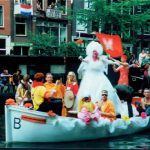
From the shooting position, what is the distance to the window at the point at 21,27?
128 ft

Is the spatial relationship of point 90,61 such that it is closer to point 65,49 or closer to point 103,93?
point 103,93

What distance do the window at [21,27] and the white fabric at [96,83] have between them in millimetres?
24063

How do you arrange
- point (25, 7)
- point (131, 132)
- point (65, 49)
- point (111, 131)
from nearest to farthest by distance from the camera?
point (111, 131) → point (131, 132) → point (65, 49) → point (25, 7)

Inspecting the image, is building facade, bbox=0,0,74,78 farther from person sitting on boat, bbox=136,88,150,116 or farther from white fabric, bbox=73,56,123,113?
person sitting on boat, bbox=136,88,150,116

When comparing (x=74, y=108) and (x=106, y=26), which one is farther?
(x=106, y=26)

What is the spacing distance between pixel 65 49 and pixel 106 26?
3.27 metres

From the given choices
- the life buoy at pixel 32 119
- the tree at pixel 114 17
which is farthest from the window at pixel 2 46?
the life buoy at pixel 32 119

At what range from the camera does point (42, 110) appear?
40.4 feet

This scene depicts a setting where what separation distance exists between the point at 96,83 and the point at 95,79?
0.40 ft

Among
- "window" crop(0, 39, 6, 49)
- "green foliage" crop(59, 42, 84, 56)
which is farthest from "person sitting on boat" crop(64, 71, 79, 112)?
"window" crop(0, 39, 6, 49)

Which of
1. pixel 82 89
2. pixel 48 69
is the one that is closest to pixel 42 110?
pixel 82 89

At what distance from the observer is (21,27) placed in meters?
39.1

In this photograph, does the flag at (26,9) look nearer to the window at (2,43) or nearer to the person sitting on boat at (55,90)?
the window at (2,43)

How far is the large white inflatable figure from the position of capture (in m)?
14.7
